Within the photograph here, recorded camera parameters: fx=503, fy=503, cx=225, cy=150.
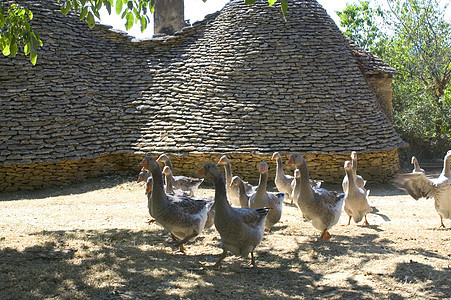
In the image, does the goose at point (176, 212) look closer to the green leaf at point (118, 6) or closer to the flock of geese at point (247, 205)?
the flock of geese at point (247, 205)

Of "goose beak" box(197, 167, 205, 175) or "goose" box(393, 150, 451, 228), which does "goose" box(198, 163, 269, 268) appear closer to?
"goose beak" box(197, 167, 205, 175)

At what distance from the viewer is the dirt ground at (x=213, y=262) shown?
5680 mm

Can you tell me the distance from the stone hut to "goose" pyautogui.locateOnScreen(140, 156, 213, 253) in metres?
8.43

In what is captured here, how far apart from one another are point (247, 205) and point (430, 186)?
11.0ft

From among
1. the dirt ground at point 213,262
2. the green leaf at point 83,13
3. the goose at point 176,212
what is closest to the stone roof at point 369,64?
the dirt ground at point 213,262

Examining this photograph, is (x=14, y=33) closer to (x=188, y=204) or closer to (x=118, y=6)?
(x=118, y=6)

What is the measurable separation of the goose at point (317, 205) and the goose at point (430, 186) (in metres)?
1.60

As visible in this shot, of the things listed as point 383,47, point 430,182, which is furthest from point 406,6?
point 430,182

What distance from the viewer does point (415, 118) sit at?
23.4m

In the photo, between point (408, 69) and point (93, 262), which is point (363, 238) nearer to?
point (93, 262)

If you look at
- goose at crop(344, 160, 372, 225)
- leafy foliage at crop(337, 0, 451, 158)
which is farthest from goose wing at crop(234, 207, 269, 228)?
leafy foliage at crop(337, 0, 451, 158)

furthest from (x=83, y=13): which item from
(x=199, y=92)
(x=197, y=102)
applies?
(x=199, y=92)

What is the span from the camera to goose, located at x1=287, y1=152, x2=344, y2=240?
25.6 ft

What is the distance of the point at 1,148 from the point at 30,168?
40.0 inches
